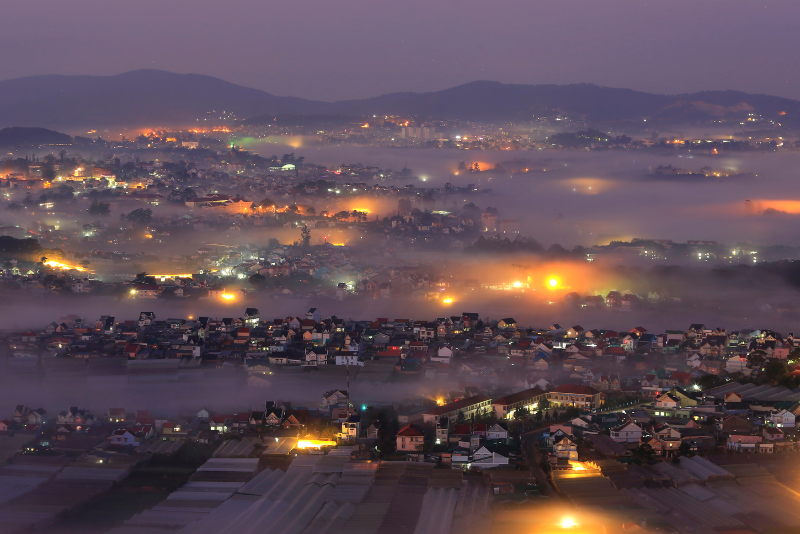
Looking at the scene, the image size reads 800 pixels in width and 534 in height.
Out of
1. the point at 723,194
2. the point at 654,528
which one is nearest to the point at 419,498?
the point at 654,528

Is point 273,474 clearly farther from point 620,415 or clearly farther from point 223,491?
point 620,415

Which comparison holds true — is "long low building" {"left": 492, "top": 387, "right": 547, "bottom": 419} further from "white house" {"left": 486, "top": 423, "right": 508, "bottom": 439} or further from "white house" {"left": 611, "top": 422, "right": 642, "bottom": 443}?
"white house" {"left": 611, "top": 422, "right": 642, "bottom": 443}

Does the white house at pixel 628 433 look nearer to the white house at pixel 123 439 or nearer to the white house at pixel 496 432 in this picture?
the white house at pixel 496 432

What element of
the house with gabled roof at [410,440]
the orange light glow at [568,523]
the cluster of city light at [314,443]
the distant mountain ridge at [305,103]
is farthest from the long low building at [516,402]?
the distant mountain ridge at [305,103]

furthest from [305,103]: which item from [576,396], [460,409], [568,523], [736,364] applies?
[568,523]

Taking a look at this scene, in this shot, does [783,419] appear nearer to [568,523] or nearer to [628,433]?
[628,433]

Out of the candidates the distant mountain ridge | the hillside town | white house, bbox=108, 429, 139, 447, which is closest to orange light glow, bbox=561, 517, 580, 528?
the hillside town
